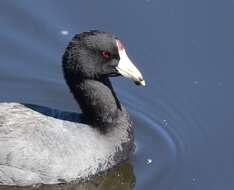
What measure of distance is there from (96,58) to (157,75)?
1.86 m

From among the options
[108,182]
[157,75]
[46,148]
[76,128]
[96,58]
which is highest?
[96,58]

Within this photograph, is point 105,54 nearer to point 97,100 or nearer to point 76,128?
point 97,100

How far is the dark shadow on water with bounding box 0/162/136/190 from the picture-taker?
973cm

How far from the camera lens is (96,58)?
386 inches

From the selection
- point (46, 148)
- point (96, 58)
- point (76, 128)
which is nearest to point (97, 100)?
point (76, 128)

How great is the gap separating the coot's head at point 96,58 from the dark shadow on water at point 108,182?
1.15 meters

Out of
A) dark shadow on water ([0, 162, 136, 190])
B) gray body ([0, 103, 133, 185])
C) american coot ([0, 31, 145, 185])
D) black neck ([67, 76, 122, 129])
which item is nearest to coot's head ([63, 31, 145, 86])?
american coot ([0, 31, 145, 185])

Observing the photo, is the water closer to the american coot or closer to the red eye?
the american coot

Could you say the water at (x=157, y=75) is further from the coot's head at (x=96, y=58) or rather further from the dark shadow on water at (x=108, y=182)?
the coot's head at (x=96, y=58)

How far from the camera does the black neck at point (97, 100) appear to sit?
32.8ft

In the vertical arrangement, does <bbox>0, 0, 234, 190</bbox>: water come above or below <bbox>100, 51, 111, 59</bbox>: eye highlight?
below

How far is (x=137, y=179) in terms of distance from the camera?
1019 cm

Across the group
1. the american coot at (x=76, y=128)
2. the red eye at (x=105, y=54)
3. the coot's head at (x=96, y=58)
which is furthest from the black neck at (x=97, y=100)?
the red eye at (x=105, y=54)

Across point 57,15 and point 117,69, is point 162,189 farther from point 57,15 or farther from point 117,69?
point 57,15
